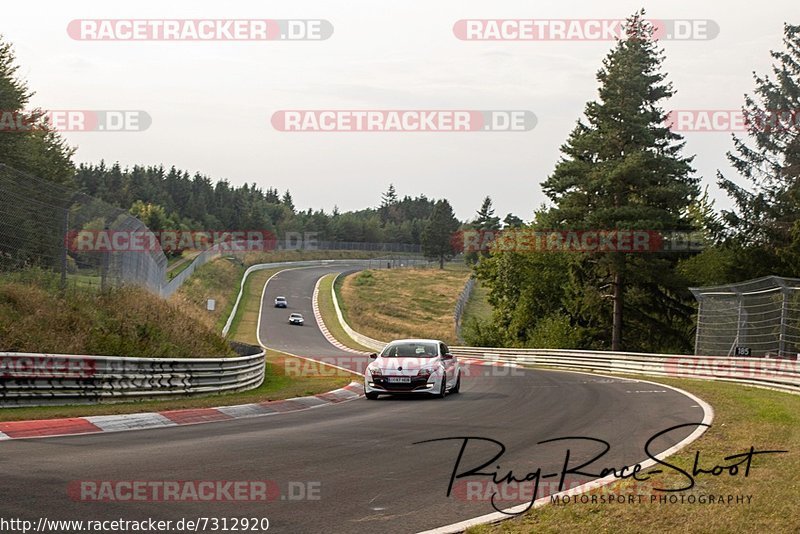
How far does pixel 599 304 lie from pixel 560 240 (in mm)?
5277

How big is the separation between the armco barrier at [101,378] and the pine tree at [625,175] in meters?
30.4

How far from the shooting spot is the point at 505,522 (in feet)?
21.4

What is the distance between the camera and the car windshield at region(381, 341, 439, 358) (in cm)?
1998

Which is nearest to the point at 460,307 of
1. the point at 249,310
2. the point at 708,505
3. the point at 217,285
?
the point at 249,310

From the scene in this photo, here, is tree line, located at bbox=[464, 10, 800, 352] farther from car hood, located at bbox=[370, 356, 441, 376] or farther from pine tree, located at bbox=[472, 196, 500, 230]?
pine tree, located at bbox=[472, 196, 500, 230]

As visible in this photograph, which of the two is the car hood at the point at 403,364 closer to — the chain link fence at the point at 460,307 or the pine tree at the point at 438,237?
the chain link fence at the point at 460,307

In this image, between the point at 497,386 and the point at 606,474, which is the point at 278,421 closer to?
the point at 606,474

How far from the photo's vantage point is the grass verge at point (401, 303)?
70125 millimetres

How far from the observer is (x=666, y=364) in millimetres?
31578

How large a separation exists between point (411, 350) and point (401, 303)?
69.9m

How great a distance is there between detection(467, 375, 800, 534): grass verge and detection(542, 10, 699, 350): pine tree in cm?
3473

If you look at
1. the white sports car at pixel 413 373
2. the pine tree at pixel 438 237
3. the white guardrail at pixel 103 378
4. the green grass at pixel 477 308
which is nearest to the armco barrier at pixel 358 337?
the green grass at pixel 477 308
